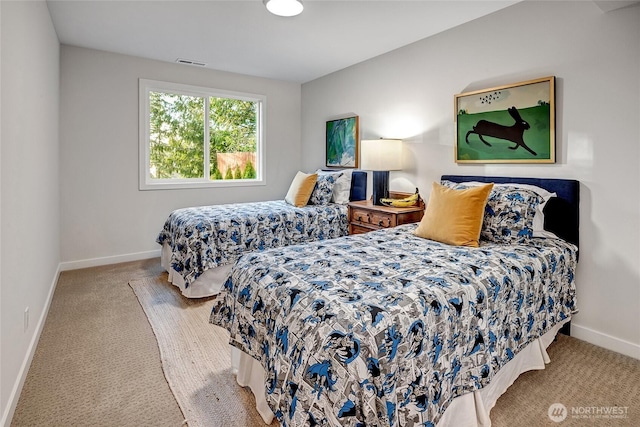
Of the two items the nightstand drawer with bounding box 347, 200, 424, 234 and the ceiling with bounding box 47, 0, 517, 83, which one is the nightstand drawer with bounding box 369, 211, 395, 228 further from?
the ceiling with bounding box 47, 0, 517, 83

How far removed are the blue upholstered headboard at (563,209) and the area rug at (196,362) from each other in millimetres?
2298

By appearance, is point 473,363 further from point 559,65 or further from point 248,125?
point 248,125

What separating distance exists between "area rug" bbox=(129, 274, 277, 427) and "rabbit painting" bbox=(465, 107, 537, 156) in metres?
2.57

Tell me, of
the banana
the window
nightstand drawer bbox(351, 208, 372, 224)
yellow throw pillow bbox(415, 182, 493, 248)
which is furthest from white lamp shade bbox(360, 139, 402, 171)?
the window

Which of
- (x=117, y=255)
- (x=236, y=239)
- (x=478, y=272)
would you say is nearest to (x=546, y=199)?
(x=478, y=272)

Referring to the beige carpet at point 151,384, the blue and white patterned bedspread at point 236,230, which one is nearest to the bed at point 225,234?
the blue and white patterned bedspread at point 236,230

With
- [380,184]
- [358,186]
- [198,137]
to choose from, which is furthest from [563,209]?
[198,137]

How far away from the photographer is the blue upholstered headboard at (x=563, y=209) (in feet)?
8.18

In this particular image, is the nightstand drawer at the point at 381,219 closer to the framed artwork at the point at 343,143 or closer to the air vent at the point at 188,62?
the framed artwork at the point at 343,143

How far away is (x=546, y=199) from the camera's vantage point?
8.21ft

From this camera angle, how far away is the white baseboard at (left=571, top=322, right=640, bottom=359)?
2318 millimetres

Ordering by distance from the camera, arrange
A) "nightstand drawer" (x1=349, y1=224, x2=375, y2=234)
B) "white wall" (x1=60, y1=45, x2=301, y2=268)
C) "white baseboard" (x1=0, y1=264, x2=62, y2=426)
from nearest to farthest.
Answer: "white baseboard" (x1=0, y1=264, x2=62, y2=426) → "nightstand drawer" (x1=349, y1=224, x2=375, y2=234) → "white wall" (x1=60, y1=45, x2=301, y2=268)

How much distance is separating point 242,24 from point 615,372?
3.75 meters

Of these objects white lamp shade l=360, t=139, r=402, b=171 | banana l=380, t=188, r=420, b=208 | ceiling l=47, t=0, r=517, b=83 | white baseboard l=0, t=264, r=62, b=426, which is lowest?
white baseboard l=0, t=264, r=62, b=426
